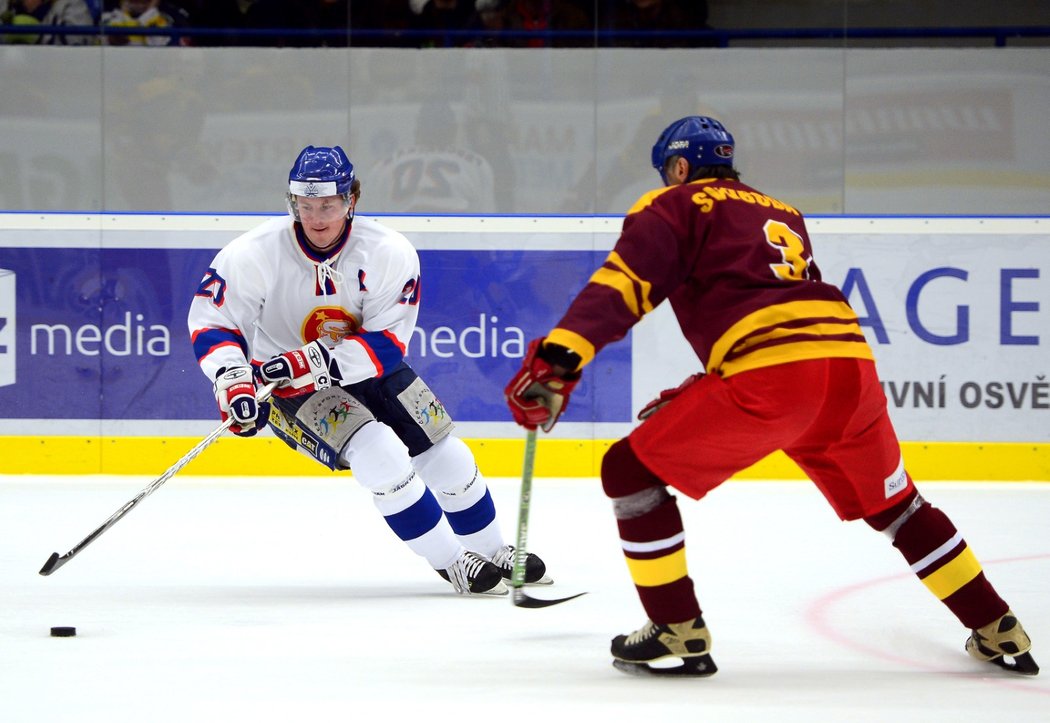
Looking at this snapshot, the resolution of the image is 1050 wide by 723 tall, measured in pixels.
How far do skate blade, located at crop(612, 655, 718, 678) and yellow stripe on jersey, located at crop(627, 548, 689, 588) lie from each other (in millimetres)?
174

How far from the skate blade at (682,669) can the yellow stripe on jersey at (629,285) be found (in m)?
0.68

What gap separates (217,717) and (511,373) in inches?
138

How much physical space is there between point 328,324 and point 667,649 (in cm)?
139

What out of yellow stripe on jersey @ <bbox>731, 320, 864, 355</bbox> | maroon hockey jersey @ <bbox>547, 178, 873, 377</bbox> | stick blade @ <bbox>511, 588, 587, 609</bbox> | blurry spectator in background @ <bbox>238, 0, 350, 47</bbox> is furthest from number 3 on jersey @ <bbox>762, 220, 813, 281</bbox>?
blurry spectator in background @ <bbox>238, 0, 350, 47</bbox>

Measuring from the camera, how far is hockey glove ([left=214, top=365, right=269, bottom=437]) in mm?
3385

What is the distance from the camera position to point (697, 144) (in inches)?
112

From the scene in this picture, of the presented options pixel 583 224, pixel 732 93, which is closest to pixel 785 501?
pixel 583 224

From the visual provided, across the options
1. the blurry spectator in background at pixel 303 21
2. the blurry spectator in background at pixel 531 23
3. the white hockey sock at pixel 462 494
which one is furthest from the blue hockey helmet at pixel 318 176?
the blurry spectator in background at pixel 303 21

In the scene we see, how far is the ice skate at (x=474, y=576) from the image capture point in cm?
357

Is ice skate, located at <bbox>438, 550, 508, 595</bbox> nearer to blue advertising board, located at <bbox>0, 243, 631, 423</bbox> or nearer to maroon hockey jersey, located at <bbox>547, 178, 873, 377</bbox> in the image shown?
maroon hockey jersey, located at <bbox>547, 178, 873, 377</bbox>

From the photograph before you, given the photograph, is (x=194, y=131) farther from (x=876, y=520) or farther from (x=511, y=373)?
(x=876, y=520)

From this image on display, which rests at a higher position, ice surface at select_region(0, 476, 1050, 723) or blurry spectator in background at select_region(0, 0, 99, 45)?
blurry spectator in background at select_region(0, 0, 99, 45)

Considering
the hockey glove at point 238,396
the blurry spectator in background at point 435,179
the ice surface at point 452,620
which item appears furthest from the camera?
the blurry spectator in background at point 435,179

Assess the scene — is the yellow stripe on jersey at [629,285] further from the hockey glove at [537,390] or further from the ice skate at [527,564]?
the ice skate at [527,564]
